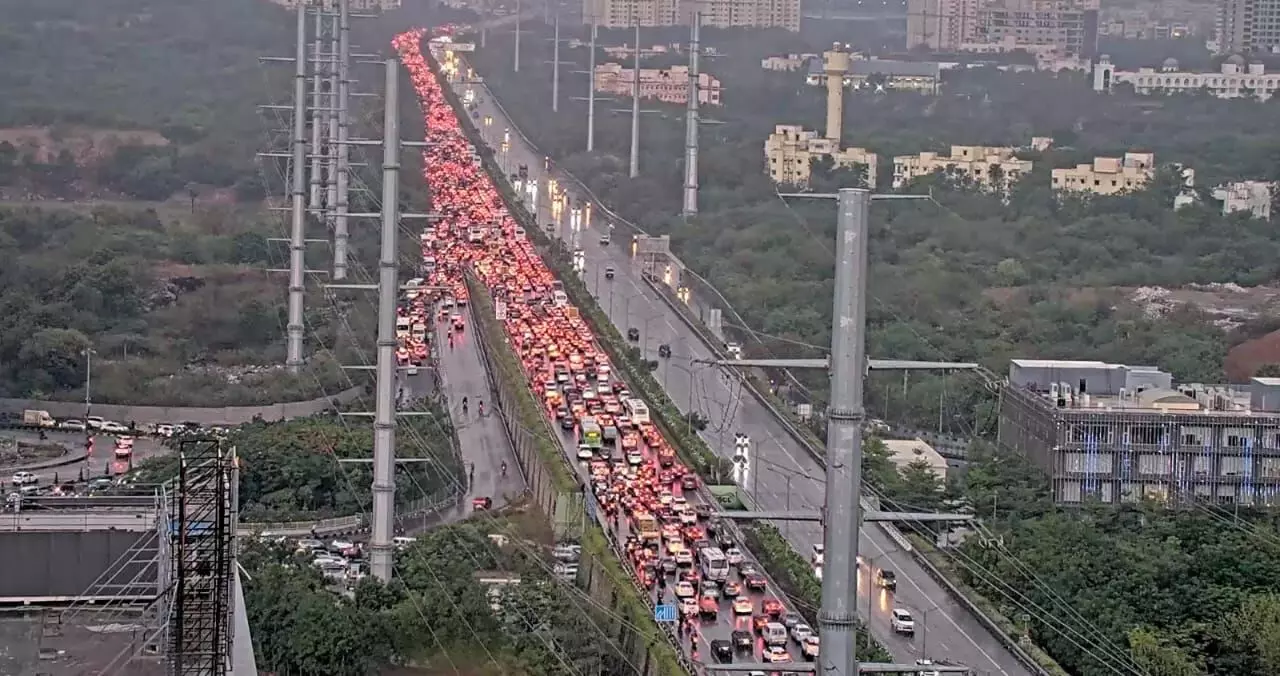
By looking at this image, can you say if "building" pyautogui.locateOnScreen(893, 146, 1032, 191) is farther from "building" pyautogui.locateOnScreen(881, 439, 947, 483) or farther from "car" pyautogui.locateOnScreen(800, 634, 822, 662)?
"car" pyautogui.locateOnScreen(800, 634, 822, 662)

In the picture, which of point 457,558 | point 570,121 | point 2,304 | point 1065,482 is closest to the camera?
point 457,558

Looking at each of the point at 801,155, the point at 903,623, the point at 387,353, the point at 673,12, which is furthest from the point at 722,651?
the point at 673,12

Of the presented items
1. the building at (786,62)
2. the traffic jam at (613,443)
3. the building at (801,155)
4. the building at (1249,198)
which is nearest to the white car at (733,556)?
the traffic jam at (613,443)

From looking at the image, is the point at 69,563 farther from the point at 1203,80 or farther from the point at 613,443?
the point at 1203,80

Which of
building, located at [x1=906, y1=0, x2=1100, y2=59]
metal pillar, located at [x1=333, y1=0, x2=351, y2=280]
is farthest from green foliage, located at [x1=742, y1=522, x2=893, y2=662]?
building, located at [x1=906, y1=0, x2=1100, y2=59]

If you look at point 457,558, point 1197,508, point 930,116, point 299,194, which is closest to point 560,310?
point 299,194

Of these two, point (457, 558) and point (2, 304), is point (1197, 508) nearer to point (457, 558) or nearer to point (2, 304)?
point (457, 558)

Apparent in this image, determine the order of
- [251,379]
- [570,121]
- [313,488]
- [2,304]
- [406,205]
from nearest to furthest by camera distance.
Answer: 1. [313,488]
2. [251,379]
3. [2,304]
4. [406,205]
5. [570,121]
